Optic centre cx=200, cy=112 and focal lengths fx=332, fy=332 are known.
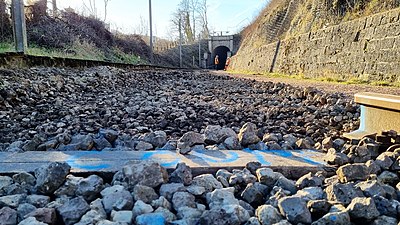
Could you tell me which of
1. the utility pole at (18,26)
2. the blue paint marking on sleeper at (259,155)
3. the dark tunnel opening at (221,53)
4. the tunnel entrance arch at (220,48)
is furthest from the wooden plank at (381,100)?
the dark tunnel opening at (221,53)

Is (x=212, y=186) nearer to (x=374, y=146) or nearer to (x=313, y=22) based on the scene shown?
(x=374, y=146)

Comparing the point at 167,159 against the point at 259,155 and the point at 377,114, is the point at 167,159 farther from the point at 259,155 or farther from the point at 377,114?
the point at 377,114

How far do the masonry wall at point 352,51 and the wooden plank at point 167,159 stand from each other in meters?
6.48

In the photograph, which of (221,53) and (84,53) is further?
(221,53)

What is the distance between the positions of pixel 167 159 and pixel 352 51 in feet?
29.6

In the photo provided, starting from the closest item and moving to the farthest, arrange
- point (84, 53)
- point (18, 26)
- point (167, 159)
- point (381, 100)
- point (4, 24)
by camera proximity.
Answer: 1. point (167, 159)
2. point (381, 100)
3. point (18, 26)
4. point (4, 24)
5. point (84, 53)

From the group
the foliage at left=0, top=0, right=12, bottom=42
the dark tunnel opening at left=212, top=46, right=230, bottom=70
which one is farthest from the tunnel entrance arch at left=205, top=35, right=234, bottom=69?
the foliage at left=0, top=0, right=12, bottom=42

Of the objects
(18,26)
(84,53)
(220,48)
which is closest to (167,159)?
(18,26)

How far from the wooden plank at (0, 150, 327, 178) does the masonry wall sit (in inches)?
255

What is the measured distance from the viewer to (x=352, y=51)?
9508 millimetres

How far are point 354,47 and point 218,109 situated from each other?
6.80m

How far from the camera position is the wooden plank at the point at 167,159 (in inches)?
71.7

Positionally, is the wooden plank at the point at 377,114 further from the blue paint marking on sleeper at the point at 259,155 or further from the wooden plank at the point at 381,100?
the blue paint marking on sleeper at the point at 259,155

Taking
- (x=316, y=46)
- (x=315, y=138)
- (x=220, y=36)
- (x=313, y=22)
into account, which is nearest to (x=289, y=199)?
(x=315, y=138)
